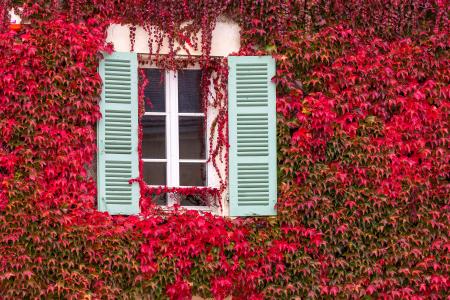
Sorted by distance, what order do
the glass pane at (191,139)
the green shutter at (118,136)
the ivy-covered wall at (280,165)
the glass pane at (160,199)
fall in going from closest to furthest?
the ivy-covered wall at (280,165) → the green shutter at (118,136) → the glass pane at (160,199) → the glass pane at (191,139)

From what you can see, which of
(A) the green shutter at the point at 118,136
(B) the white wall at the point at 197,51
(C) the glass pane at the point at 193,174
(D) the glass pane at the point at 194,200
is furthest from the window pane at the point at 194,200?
(B) the white wall at the point at 197,51

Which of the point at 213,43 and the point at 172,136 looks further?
the point at 213,43

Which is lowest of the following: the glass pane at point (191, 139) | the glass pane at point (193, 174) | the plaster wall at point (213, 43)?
the glass pane at point (193, 174)

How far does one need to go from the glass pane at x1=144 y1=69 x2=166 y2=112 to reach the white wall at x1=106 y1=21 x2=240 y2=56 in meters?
0.25

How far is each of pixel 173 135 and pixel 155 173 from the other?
430 mm

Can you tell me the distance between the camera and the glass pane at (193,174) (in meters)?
15.3

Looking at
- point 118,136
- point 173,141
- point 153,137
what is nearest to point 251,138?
point 173,141

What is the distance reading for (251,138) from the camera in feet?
50.0

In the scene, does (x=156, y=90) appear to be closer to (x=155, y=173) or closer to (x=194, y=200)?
(x=155, y=173)

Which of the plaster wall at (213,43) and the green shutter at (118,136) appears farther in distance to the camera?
the plaster wall at (213,43)

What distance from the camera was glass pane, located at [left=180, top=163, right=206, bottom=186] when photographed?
15293 mm

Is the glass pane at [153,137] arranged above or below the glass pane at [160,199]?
above

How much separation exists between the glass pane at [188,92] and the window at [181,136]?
10 mm

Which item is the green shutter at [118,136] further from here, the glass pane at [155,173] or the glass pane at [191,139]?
the glass pane at [191,139]
